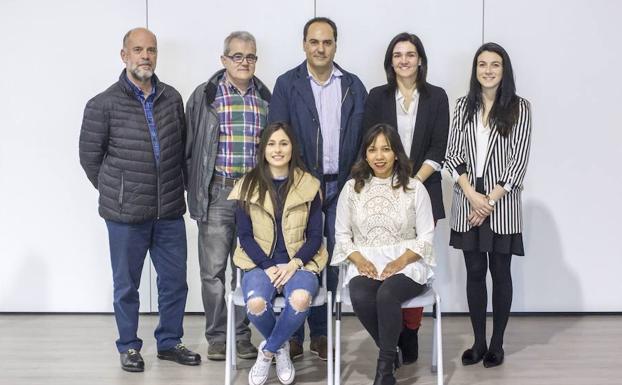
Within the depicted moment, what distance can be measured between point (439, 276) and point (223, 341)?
159 centimetres

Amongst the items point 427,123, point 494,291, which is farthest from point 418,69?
point 494,291

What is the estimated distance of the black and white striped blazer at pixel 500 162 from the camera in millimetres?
3957

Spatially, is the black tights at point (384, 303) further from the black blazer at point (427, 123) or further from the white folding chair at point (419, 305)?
the black blazer at point (427, 123)

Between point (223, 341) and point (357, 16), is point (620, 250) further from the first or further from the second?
point (223, 341)

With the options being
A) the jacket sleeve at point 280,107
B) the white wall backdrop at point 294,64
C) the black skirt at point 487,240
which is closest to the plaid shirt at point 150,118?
the jacket sleeve at point 280,107

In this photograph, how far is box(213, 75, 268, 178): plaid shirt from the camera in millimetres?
4078

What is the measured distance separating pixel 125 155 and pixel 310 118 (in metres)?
0.90

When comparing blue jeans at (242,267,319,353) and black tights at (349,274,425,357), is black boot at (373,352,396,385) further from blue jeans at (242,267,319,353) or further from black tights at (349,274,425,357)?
blue jeans at (242,267,319,353)

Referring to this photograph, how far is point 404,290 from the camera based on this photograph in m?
3.64

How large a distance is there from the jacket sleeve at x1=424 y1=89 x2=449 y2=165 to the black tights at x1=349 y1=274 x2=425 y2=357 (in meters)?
0.70

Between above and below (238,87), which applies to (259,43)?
above

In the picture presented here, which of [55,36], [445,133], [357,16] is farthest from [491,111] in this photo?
[55,36]

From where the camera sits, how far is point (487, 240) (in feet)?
13.1

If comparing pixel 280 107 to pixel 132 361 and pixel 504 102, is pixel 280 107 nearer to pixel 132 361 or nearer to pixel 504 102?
pixel 504 102
